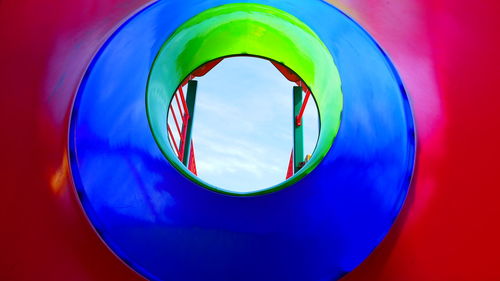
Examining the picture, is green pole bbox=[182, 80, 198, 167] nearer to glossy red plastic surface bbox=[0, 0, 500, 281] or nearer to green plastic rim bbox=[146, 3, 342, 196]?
green plastic rim bbox=[146, 3, 342, 196]

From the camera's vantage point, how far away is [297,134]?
471 cm

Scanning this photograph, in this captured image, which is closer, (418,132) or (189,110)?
(418,132)

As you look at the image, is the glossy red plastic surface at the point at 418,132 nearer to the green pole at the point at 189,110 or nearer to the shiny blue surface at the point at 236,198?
the shiny blue surface at the point at 236,198

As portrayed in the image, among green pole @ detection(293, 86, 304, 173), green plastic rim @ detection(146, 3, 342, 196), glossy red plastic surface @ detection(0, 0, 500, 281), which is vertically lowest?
glossy red plastic surface @ detection(0, 0, 500, 281)

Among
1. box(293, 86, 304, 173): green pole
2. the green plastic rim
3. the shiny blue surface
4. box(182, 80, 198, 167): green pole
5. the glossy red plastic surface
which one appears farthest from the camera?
box(182, 80, 198, 167): green pole

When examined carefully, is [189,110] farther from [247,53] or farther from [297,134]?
[247,53]


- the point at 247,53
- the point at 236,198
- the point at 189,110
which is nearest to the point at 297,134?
the point at 189,110

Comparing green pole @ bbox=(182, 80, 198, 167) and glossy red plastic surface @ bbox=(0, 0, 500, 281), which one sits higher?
green pole @ bbox=(182, 80, 198, 167)

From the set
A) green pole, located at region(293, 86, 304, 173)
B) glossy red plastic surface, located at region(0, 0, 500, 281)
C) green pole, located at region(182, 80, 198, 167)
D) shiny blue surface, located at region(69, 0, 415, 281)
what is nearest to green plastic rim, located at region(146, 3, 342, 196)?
shiny blue surface, located at region(69, 0, 415, 281)

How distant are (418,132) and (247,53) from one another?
5.06ft

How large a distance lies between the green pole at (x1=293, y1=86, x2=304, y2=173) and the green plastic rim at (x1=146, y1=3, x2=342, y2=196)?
6.57 feet

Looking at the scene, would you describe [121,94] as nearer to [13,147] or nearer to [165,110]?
[165,110]

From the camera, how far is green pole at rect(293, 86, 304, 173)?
14.6 ft

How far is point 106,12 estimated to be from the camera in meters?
1.27
